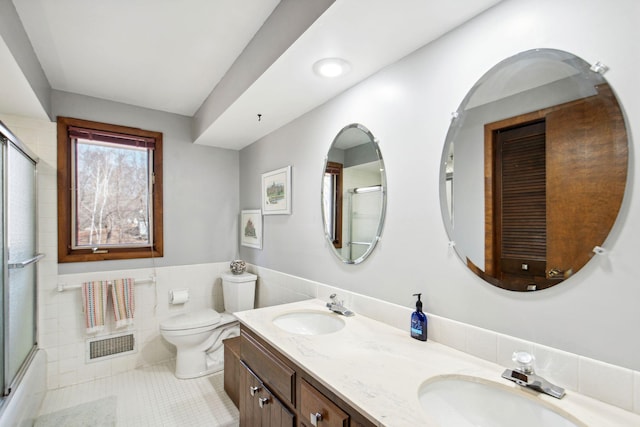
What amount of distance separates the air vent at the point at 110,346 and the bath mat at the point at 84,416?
468mm

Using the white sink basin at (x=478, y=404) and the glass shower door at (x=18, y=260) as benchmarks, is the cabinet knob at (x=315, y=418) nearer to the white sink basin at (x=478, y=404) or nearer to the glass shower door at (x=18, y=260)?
the white sink basin at (x=478, y=404)

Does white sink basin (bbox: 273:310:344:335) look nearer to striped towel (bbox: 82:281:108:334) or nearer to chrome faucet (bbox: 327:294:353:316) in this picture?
chrome faucet (bbox: 327:294:353:316)

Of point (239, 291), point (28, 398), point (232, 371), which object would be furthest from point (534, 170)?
point (28, 398)

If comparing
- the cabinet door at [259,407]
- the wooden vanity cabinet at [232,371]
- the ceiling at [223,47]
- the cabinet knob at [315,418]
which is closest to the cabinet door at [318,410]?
the cabinet knob at [315,418]

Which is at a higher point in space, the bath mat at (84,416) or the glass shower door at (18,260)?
the glass shower door at (18,260)

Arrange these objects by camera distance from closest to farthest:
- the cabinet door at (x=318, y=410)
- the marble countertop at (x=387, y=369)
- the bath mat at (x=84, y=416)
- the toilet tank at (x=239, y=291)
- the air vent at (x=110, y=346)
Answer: the marble countertop at (x=387, y=369) < the cabinet door at (x=318, y=410) < the bath mat at (x=84, y=416) < the air vent at (x=110, y=346) < the toilet tank at (x=239, y=291)

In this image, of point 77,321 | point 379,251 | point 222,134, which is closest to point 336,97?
point 379,251

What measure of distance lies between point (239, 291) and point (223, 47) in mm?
1982

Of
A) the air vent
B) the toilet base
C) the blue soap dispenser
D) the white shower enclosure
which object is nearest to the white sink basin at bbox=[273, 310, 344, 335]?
the blue soap dispenser

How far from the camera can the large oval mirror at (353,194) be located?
169 centimetres

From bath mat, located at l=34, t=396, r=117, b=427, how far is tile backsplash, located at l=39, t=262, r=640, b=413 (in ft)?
1.46

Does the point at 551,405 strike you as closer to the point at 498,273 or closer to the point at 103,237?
the point at 498,273

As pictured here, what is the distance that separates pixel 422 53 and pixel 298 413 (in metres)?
1.65

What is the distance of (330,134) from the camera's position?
2.06 meters
